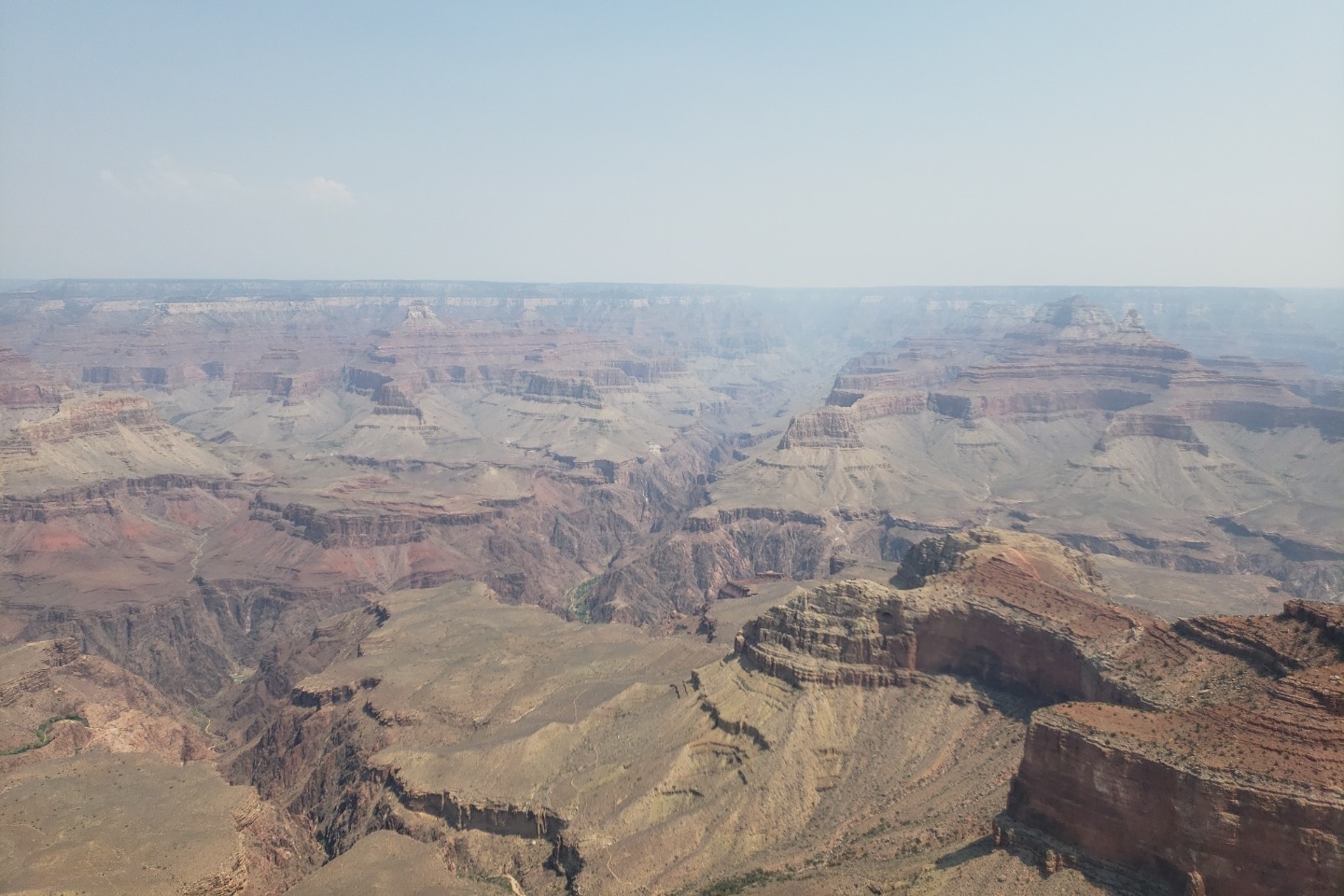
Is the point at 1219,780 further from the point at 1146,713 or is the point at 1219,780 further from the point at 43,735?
the point at 43,735

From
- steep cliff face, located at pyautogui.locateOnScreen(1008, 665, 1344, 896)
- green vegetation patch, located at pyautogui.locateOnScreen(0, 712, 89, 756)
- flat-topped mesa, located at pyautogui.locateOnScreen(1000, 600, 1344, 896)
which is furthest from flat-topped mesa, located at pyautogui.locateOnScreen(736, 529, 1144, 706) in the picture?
green vegetation patch, located at pyautogui.locateOnScreen(0, 712, 89, 756)

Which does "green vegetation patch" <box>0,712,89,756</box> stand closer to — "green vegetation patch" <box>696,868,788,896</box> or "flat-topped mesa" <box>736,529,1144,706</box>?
"green vegetation patch" <box>696,868,788,896</box>

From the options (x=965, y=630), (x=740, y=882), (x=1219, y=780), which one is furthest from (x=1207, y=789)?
(x=965, y=630)


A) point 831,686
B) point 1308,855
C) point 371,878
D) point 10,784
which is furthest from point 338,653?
point 1308,855

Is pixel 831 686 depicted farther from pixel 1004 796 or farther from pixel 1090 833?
pixel 1090 833

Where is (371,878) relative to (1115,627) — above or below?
below

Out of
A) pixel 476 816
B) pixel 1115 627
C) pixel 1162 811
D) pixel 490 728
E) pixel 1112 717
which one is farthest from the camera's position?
pixel 490 728

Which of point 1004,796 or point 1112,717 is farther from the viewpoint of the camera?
point 1004,796

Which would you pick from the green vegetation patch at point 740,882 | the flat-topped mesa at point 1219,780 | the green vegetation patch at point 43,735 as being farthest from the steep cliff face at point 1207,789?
the green vegetation patch at point 43,735
